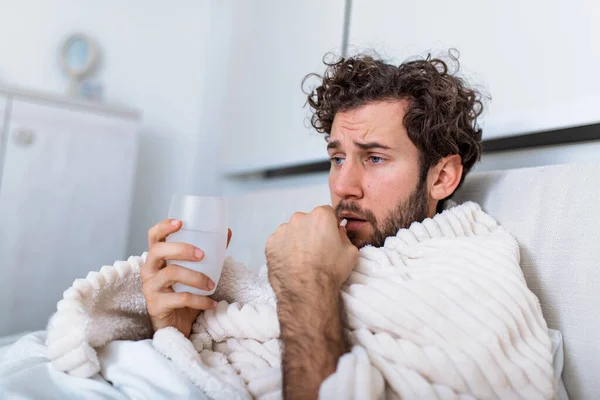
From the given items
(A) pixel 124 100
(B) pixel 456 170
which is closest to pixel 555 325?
(B) pixel 456 170

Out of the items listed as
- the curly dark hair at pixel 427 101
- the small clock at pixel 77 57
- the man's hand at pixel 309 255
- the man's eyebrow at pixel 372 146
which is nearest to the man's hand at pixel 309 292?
the man's hand at pixel 309 255

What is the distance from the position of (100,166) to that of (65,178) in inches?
6.2

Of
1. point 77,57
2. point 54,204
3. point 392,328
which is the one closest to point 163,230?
point 392,328

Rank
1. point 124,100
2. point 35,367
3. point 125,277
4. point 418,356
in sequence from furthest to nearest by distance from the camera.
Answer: point 124,100 < point 125,277 < point 35,367 < point 418,356

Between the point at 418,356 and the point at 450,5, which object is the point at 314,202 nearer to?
the point at 450,5

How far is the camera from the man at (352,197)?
858mm

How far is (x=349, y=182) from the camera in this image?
1.24 m

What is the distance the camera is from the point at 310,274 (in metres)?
0.91

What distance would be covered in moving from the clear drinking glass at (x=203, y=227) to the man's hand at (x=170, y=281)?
10mm

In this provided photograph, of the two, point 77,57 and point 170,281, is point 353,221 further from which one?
point 77,57

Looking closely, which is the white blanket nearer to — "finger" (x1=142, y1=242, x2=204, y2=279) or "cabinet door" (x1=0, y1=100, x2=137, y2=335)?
"finger" (x1=142, y1=242, x2=204, y2=279)

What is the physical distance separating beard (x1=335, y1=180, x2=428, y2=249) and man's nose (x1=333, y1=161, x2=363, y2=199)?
0.9 inches

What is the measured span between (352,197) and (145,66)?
6.79 ft

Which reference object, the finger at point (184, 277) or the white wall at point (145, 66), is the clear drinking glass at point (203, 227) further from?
the white wall at point (145, 66)
